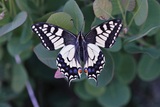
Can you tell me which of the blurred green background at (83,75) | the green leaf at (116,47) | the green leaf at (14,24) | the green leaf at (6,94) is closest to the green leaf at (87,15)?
the blurred green background at (83,75)

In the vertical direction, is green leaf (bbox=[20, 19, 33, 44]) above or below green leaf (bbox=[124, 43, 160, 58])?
above

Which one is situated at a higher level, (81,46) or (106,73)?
(81,46)

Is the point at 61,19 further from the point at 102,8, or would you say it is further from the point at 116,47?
the point at 116,47

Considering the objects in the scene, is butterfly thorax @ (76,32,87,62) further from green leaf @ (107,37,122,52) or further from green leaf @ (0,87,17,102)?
green leaf @ (0,87,17,102)

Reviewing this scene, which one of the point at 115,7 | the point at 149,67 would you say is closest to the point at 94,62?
the point at 115,7

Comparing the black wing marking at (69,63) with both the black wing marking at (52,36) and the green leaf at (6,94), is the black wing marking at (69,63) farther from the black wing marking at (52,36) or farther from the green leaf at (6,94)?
the green leaf at (6,94)

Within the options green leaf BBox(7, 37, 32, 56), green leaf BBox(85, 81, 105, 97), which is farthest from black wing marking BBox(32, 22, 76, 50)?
green leaf BBox(85, 81, 105, 97)

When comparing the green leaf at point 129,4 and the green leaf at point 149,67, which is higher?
the green leaf at point 129,4
